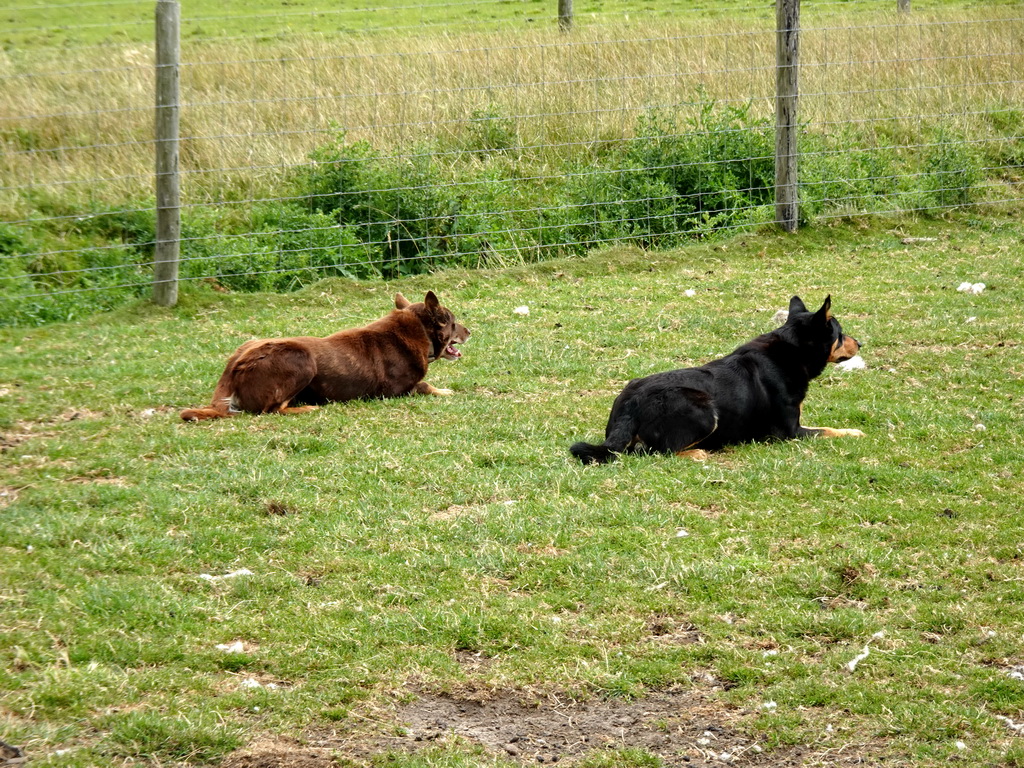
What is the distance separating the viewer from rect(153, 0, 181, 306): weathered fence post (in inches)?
443

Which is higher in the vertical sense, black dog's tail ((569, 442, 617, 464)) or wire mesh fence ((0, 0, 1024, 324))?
wire mesh fence ((0, 0, 1024, 324))

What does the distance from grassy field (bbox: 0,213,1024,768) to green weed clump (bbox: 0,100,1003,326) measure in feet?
7.98

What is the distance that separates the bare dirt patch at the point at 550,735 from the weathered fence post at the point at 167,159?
7969 mm

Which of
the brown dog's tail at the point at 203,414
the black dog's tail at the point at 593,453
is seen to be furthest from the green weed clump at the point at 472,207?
the black dog's tail at the point at 593,453

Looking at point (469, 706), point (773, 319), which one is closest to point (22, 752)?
point (469, 706)

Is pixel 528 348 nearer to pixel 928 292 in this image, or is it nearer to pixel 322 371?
pixel 322 371

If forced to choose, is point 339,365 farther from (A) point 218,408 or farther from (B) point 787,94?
(B) point 787,94

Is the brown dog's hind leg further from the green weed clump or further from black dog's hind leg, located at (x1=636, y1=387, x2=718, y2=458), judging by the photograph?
the green weed clump

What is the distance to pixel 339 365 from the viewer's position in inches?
340

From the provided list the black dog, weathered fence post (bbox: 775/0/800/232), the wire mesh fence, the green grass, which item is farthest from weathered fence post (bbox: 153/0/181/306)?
the green grass

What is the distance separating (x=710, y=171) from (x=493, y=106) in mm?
3277

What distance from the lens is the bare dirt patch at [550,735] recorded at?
4.07 metres

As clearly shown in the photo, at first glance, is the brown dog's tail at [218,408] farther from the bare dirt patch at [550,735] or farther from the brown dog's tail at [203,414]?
the bare dirt patch at [550,735]

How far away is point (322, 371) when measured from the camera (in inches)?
336
